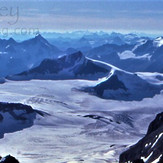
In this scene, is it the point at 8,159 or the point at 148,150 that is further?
the point at 148,150

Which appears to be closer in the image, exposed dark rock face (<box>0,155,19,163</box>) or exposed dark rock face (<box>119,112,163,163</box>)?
exposed dark rock face (<box>0,155,19,163</box>)

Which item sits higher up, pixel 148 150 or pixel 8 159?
pixel 8 159

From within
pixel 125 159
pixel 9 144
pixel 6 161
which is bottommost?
pixel 9 144

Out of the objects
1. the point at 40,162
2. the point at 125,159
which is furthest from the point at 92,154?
the point at 125,159

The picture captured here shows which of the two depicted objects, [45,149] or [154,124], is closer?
[154,124]

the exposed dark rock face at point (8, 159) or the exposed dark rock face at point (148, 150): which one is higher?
the exposed dark rock face at point (8, 159)

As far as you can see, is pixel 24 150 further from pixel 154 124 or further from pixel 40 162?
pixel 154 124

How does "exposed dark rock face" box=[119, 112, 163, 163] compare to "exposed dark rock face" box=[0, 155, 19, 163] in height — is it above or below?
below

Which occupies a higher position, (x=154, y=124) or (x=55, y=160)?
(x=154, y=124)

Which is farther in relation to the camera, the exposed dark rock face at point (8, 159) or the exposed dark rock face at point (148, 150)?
the exposed dark rock face at point (148, 150)

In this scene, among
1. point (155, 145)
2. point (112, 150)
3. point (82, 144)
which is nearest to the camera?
point (155, 145)

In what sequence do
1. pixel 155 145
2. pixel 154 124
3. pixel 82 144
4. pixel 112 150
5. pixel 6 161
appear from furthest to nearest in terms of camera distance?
1. pixel 82 144
2. pixel 112 150
3. pixel 154 124
4. pixel 155 145
5. pixel 6 161
